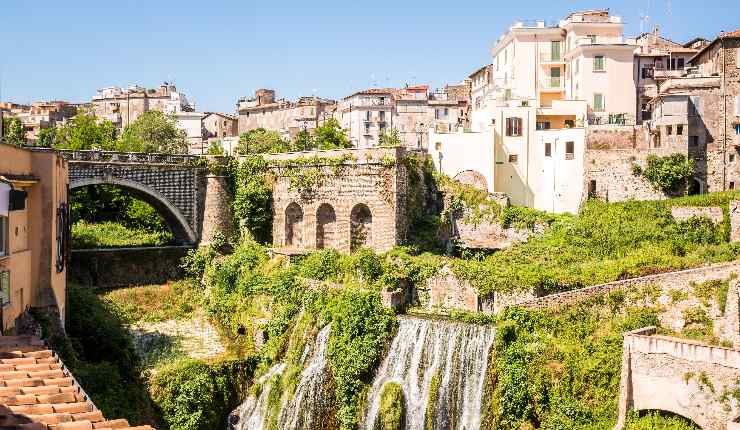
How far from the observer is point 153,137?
55688 mm

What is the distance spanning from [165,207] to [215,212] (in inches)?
87.0

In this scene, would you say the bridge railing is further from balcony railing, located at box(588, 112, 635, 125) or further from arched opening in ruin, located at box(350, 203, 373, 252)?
balcony railing, located at box(588, 112, 635, 125)

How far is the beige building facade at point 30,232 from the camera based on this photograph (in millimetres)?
14578

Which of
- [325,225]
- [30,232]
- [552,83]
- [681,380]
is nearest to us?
[30,232]

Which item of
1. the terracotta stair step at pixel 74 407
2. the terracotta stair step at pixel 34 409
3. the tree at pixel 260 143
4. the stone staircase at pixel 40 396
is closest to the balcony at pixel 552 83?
the tree at pixel 260 143

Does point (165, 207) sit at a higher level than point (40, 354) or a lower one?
higher

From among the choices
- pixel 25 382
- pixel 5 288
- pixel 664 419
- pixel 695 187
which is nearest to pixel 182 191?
pixel 695 187

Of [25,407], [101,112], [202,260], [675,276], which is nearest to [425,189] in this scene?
[202,260]

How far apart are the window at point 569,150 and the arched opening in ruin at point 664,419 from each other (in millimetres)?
15427

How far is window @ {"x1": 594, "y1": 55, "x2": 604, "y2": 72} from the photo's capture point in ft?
120

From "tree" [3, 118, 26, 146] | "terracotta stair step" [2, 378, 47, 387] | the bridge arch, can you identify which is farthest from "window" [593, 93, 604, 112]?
"tree" [3, 118, 26, 146]

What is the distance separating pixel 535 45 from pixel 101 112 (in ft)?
181

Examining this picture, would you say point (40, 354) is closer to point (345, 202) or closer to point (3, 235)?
point (3, 235)

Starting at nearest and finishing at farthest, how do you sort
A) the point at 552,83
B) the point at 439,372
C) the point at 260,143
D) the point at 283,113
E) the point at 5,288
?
the point at 5,288 → the point at 439,372 → the point at 552,83 → the point at 260,143 → the point at 283,113
